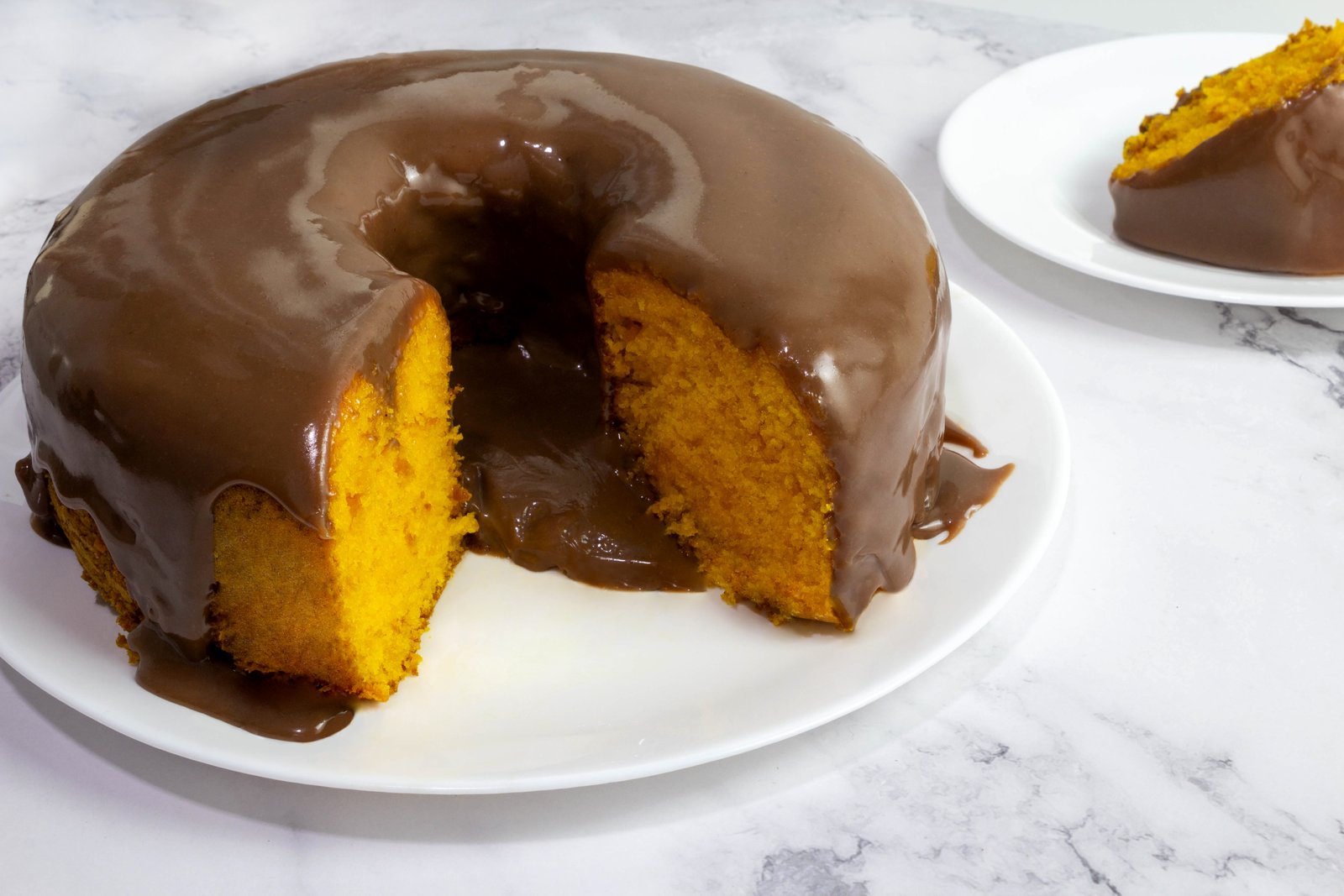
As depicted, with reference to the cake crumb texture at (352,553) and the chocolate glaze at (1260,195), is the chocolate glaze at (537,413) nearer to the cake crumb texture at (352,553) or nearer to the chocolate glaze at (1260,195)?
the cake crumb texture at (352,553)

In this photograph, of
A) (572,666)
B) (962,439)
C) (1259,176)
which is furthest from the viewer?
(1259,176)

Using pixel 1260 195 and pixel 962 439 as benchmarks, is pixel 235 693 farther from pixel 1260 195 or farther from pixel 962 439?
pixel 1260 195

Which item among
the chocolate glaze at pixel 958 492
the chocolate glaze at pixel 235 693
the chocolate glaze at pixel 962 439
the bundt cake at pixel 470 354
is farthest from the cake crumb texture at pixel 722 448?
the chocolate glaze at pixel 235 693

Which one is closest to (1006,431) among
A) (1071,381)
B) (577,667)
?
(1071,381)

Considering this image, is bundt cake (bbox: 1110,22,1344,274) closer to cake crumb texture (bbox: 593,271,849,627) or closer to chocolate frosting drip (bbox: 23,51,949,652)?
chocolate frosting drip (bbox: 23,51,949,652)

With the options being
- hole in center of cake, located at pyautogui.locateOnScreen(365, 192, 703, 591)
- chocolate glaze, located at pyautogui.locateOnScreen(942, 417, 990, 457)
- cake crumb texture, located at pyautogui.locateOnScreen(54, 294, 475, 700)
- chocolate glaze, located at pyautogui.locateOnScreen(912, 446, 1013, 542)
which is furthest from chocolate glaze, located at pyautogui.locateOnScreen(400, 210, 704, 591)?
chocolate glaze, located at pyautogui.locateOnScreen(942, 417, 990, 457)

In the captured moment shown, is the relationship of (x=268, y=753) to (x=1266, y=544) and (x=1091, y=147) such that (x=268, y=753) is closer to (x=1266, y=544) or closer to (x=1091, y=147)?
(x=1266, y=544)

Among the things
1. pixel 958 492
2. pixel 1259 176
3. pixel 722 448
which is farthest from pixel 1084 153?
pixel 722 448
